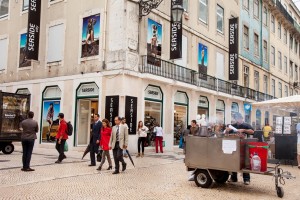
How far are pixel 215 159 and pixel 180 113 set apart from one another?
42.1 ft

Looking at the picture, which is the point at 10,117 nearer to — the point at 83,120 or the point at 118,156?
the point at 83,120

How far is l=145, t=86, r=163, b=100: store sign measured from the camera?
17.9m

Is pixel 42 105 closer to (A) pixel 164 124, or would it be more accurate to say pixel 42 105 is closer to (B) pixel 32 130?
(A) pixel 164 124

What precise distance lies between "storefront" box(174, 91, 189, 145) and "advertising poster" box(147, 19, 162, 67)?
290cm

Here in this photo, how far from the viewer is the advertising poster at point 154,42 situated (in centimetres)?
1817

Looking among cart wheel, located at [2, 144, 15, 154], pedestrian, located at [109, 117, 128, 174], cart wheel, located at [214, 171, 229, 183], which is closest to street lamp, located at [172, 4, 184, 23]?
pedestrian, located at [109, 117, 128, 174]

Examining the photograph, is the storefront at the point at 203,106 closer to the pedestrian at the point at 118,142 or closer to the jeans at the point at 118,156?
the pedestrian at the point at 118,142

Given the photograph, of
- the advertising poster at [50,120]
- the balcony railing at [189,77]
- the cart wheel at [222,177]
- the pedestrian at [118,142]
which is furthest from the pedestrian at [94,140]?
the advertising poster at [50,120]

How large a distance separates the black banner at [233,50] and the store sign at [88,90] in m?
12.3

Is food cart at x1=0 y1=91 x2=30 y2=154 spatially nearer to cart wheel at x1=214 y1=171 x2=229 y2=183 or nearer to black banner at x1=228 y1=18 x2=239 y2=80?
cart wheel at x1=214 y1=171 x2=229 y2=183

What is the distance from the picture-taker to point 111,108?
54.0ft

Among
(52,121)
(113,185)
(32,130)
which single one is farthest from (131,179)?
(52,121)

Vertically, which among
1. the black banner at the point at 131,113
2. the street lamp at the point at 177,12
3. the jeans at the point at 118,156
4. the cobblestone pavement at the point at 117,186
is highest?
the street lamp at the point at 177,12

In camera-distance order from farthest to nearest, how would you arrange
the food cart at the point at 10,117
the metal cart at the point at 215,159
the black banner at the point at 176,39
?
1. the black banner at the point at 176,39
2. the food cart at the point at 10,117
3. the metal cart at the point at 215,159
